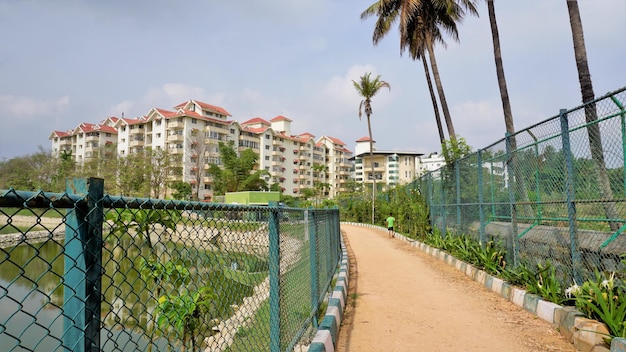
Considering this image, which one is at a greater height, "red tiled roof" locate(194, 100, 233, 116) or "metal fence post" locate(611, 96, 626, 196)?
"red tiled roof" locate(194, 100, 233, 116)

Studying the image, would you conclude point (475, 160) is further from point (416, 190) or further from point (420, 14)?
point (420, 14)

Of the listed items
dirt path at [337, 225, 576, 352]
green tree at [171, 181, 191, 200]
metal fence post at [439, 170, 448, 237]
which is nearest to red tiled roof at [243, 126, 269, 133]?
green tree at [171, 181, 191, 200]

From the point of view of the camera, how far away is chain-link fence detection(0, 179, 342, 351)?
1389mm

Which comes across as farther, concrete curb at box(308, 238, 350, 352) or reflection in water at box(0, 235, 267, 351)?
concrete curb at box(308, 238, 350, 352)

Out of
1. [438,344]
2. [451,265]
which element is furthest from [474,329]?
[451,265]

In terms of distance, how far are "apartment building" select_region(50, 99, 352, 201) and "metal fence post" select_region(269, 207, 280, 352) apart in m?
50.4

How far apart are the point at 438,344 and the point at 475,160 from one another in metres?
6.37

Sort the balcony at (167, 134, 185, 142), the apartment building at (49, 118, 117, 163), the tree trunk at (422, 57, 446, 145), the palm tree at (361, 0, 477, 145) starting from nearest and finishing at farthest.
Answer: the palm tree at (361, 0, 477, 145) → the tree trunk at (422, 57, 446, 145) → the balcony at (167, 134, 185, 142) → the apartment building at (49, 118, 117, 163)

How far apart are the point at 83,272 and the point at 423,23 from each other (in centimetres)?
2134

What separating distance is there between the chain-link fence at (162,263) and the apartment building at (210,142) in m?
49.3

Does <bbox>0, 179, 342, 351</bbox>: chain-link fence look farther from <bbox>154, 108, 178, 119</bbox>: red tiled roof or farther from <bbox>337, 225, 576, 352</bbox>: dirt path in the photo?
<bbox>154, 108, 178, 119</bbox>: red tiled roof

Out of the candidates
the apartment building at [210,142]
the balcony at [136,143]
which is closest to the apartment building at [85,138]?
the apartment building at [210,142]

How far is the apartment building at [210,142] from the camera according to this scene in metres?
58.3

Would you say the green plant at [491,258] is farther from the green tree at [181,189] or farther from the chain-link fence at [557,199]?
the green tree at [181,189]
